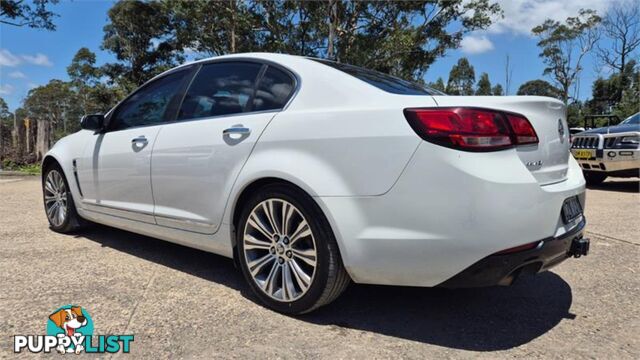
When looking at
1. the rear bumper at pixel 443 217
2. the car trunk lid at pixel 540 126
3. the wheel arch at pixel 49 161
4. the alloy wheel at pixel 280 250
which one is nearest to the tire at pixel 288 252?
the alloy wheel at pixel 280 250

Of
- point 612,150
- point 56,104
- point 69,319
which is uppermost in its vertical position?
point 56,104

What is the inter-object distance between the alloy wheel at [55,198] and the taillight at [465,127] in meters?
3.61

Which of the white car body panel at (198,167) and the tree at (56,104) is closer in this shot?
the white car body panel at (198,167)

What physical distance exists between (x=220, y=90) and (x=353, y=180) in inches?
51.1

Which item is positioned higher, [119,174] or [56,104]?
[56,104]

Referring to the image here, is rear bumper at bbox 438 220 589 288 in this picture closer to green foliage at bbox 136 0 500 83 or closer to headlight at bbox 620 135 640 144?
headlight at bbox 620 135 640 144

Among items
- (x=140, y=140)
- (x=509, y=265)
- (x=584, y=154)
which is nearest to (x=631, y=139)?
(x=584, y=154)

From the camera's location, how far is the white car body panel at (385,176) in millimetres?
2088

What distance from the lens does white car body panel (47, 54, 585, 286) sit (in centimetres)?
209

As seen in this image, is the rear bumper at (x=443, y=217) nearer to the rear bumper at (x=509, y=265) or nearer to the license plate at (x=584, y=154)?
the rear bumper at (x=509, y=265)

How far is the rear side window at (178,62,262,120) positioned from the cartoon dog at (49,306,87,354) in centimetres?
137

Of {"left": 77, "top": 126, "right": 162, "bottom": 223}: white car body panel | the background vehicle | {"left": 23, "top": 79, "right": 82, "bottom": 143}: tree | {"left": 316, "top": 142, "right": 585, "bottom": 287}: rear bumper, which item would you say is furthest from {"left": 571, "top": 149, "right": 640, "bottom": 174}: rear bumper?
{"left": 23, "top": 79, "right": 82, "bottom": 143}: tree

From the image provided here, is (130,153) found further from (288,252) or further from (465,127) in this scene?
(465,127)

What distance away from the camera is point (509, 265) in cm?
211
